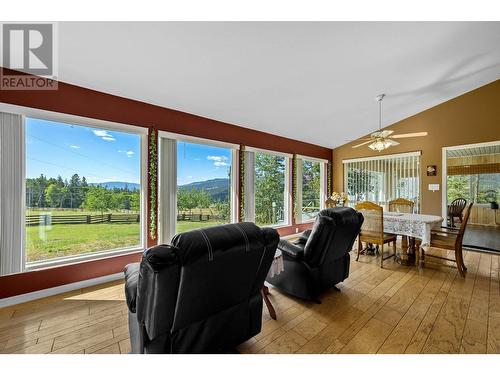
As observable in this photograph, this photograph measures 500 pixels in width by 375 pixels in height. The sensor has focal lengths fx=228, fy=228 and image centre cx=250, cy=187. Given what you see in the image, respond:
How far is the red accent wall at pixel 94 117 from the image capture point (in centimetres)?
259

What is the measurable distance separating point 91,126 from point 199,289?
2.91m

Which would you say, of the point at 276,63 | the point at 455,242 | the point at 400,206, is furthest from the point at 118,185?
the point at 400,206

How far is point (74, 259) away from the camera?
297 centimetres

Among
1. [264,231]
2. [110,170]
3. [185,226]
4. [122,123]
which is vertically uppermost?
[122,123]

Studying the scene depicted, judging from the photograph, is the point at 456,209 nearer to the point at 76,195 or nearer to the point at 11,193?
the point at 76,195

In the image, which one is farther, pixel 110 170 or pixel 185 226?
pixel 185 226

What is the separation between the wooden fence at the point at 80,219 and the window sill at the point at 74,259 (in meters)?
0.43

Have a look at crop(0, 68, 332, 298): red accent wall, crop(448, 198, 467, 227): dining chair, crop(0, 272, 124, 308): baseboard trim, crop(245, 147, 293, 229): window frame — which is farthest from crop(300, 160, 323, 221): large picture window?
crop(0, 272, 124, 308): baseboard trim

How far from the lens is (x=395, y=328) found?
2053mm

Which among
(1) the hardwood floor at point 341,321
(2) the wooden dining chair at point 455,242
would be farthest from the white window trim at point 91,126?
(2) the wooden dining chair at point 455,242

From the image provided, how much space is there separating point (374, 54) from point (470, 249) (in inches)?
178
